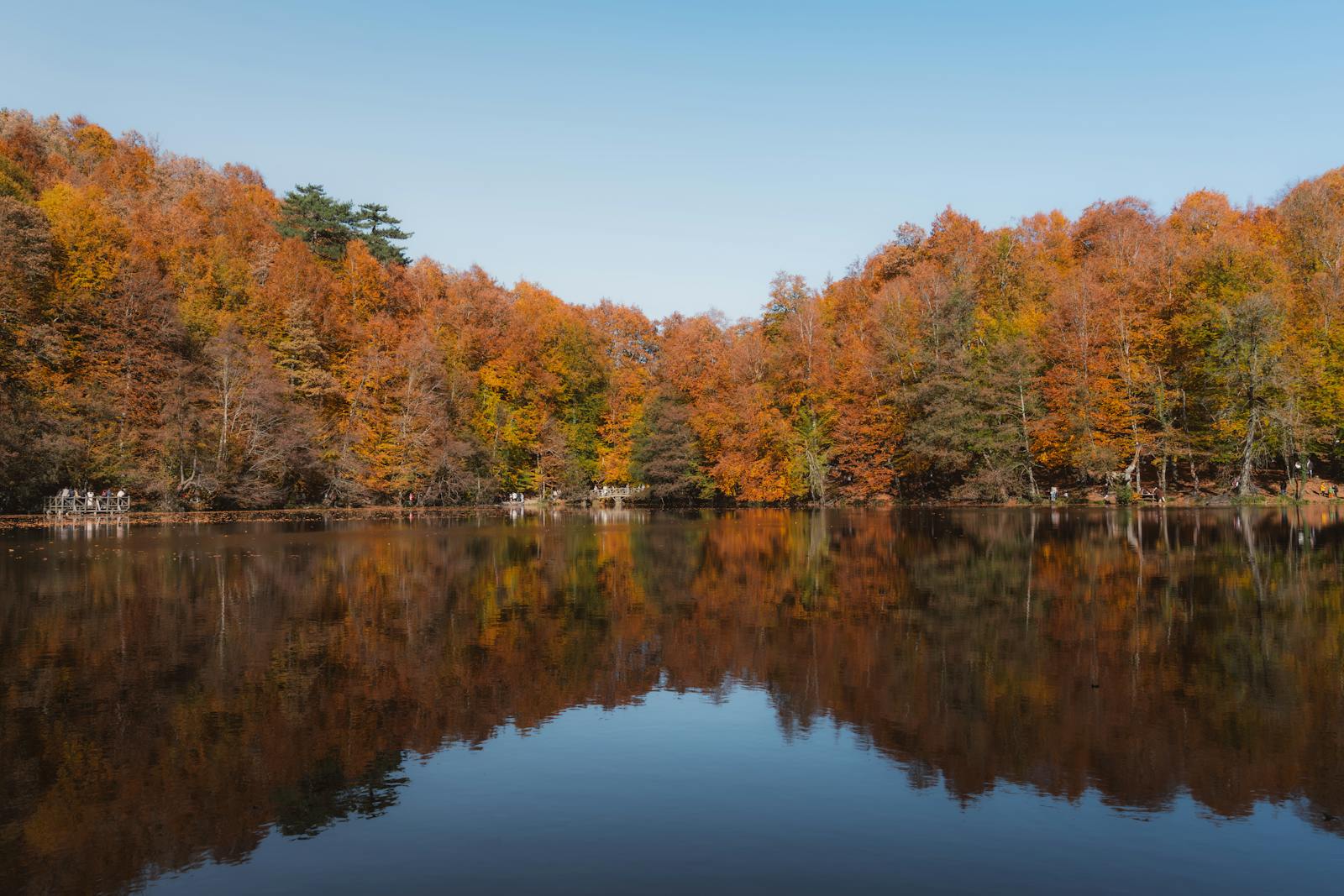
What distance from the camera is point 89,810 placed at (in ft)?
22.9

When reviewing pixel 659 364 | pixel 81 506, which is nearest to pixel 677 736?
pixel 81 506

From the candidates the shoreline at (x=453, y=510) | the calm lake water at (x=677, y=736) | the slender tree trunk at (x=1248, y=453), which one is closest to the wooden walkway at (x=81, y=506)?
the shoreline at (x=453, y=510)

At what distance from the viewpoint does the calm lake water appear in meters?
6.25

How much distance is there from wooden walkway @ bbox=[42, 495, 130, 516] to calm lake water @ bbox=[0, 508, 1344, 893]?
1192 inches

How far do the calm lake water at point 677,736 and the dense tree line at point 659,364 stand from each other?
111 ft

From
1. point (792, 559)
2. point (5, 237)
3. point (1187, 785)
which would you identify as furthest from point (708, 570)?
point (5, 237)

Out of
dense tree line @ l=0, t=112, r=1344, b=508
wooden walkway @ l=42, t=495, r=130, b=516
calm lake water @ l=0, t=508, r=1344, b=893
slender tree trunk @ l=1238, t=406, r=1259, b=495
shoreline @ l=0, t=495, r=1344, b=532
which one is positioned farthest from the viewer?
dense tree line @ l=0, t=112, r=1344, b=508

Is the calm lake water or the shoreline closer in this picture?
the calm lake water

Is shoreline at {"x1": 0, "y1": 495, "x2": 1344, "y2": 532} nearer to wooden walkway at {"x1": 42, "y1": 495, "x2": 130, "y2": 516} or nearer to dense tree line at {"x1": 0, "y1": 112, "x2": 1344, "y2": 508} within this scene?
wooden walkway at {"x1": 42, "y1": 495, "x2": 130, "y2": 516}

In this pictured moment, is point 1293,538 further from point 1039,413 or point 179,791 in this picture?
point 179,791

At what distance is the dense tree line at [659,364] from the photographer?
159 ft

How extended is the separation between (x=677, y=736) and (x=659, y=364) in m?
73.1

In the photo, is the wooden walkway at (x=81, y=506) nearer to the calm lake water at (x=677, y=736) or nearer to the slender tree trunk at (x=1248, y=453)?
the calm lake water at (x=677, y=736)

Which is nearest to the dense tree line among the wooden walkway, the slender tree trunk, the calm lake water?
the slender tree trunk
